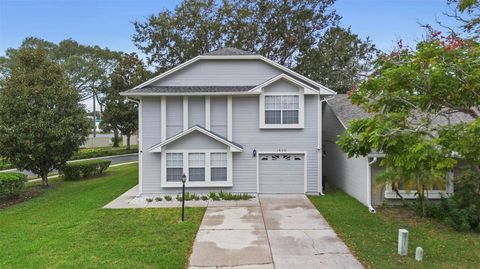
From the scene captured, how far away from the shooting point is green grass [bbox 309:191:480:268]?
6.48m

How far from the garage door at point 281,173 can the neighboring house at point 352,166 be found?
2104 mm

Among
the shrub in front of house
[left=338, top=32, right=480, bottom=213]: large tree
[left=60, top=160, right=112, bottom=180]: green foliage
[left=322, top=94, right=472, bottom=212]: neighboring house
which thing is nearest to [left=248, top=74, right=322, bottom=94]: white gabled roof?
[left=322, top=94, right=472, bottom=212]: neighboring house

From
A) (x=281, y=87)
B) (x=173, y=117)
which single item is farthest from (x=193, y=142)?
(x=281, y=87)

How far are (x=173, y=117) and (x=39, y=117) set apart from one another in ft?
22.9

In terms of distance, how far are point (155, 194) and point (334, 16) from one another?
68.2 feet

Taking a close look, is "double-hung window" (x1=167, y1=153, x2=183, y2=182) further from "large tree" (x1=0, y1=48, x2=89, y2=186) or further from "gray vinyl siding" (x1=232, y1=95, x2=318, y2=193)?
"large tree" (x1=0, y1=48, x2=89, y2=186)

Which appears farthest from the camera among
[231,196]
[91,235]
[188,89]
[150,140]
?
[150,140]

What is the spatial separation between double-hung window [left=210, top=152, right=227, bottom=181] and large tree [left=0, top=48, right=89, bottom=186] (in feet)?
25.5

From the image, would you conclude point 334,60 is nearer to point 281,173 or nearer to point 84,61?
point 281,173

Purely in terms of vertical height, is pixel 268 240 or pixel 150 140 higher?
pixel 150 140

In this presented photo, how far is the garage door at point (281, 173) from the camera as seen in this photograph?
13766 mm

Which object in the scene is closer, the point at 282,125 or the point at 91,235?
the point at 91,235

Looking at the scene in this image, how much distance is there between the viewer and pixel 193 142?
1321cm

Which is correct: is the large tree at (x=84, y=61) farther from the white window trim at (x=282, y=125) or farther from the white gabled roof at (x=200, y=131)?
the white window trim at (x=282, y=125)
